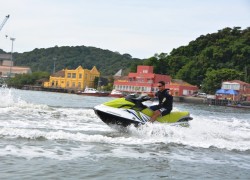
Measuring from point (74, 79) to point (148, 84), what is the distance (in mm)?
32422

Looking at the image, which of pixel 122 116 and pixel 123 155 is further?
pixel 122 116

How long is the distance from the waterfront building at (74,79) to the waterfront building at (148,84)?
19.6 meters

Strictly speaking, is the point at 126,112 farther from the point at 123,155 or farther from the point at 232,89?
the point at 232,89

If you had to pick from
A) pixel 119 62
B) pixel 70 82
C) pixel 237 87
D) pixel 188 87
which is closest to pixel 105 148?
pixel 237 87

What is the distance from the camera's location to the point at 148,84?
97.4 meters

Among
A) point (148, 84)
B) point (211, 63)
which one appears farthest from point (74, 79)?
point (211, 63)

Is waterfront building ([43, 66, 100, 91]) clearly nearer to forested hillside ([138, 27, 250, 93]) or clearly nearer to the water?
forested hillside ([138, 27, 250, 93])

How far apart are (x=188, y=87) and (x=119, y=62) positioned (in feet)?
251

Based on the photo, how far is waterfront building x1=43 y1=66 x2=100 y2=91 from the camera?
121m

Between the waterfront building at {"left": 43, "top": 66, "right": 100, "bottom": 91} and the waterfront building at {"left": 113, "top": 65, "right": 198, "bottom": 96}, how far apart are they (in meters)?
19.6

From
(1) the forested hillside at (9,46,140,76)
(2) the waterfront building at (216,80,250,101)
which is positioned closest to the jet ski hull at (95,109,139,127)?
(2) the waterfront building at (216,80,250,101)

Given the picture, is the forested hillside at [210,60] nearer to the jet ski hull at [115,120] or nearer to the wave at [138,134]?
the wave at [138,134]

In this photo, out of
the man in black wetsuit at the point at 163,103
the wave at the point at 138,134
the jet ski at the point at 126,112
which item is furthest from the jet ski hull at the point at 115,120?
the man in black wetsuit at the point at 163,103

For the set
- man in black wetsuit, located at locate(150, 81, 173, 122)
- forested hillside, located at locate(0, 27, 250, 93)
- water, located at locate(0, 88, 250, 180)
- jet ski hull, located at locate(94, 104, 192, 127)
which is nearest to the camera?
water, located at locate(0, 88, 250, 180)
